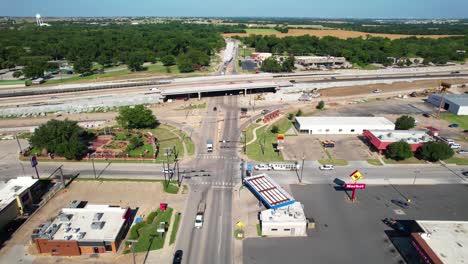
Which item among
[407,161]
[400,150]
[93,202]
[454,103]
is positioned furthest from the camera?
[454,103]

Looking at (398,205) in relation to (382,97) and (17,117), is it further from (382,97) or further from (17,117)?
(17,117)

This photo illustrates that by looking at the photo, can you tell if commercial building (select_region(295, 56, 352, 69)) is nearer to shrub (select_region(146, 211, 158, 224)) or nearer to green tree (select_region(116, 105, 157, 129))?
green tree (select_region(116, 105, 157, 129))

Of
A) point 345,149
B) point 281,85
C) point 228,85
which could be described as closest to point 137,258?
point 345,149

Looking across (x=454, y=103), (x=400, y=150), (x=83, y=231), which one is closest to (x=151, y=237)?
(x=83, y=231)

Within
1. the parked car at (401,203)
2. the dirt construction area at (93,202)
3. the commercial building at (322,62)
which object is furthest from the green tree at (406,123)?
the commercial building at (322,62)

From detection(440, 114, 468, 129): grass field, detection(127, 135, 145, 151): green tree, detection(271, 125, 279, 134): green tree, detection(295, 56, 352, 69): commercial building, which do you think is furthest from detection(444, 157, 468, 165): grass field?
detection(295, 56, 352, 69): commercial building

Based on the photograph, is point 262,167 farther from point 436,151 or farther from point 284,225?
point 436,151
